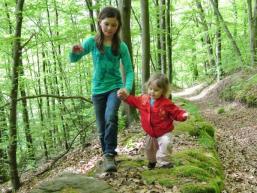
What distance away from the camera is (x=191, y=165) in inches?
208

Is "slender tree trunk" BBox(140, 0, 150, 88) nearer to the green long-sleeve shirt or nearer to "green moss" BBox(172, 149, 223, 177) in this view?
"green moss" BBox(172, 149, 223, 177)

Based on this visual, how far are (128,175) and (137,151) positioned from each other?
169cm

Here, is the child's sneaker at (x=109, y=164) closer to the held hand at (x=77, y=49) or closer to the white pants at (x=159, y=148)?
the white pants at (x=159, y=148)

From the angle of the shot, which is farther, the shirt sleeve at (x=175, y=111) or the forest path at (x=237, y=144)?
the forest path at (x=237, y=144)

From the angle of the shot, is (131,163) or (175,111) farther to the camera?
(131,163)

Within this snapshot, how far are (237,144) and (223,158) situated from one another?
5.68 feet

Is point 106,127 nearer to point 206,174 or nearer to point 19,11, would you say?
point 206,174

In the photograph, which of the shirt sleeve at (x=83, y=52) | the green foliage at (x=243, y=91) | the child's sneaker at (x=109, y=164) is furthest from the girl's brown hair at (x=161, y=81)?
the green foliage at (x=243, y=91)

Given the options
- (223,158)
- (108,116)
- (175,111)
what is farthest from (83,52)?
(223,158)

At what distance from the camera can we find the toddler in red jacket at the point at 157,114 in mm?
4828

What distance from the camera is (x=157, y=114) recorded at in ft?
16.1

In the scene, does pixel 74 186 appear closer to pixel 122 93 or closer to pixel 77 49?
pixel 122 93

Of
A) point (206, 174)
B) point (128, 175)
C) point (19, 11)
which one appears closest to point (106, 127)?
point (128, 175)

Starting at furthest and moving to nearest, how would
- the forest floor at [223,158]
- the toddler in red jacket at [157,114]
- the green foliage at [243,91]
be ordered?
1. the green foliage at [243,91]
2. the toddler in red jacket at [157,114]
3. the forest floor at [223,158]
